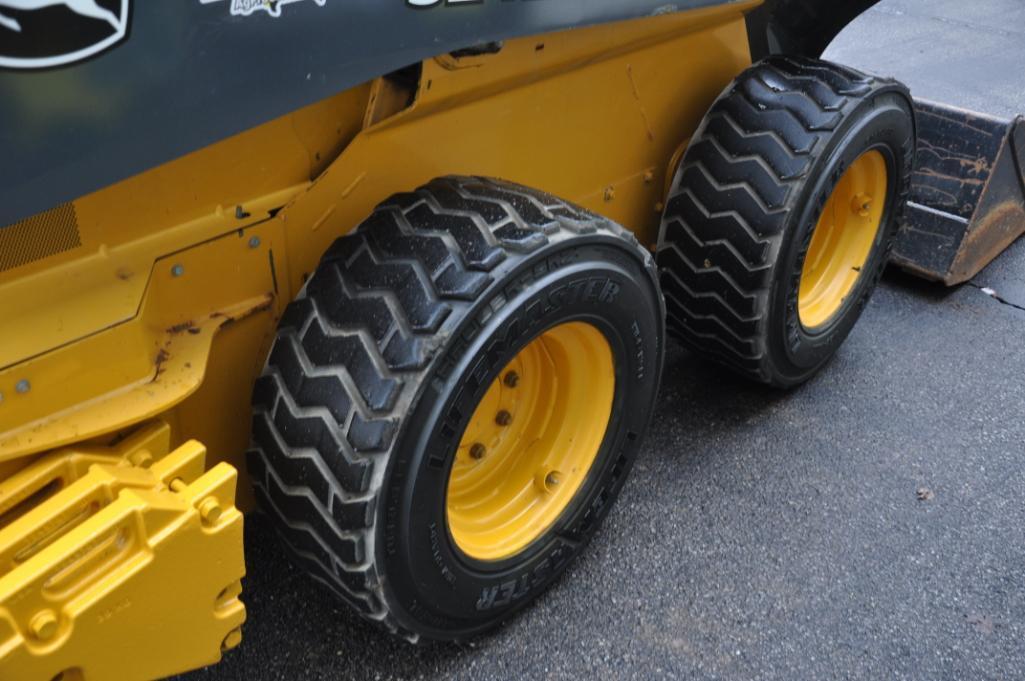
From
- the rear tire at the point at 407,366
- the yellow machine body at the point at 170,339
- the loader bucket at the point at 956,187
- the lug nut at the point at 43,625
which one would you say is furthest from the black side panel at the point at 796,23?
the lug nut at the point at 43,625

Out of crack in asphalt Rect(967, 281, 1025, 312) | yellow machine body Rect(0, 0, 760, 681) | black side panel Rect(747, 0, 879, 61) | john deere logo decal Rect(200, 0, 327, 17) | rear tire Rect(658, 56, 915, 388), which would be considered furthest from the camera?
crack in asphalt Rect(967, 281, 1025, 312)

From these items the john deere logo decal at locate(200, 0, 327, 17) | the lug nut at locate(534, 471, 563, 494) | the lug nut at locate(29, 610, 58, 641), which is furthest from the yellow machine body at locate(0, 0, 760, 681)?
the lug nut at locate(534, 471, 563, 494)

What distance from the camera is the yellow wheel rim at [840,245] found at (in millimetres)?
2979

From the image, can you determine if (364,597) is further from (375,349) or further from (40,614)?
(40,614)

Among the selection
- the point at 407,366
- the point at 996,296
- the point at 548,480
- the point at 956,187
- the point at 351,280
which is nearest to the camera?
the point at 407,366

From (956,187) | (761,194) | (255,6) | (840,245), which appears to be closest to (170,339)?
(255,6)

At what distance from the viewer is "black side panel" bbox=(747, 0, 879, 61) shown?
2.95 metres

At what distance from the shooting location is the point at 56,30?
1204mm

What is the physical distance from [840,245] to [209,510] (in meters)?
2.14

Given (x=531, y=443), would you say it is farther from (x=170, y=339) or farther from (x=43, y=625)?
(x=43, y=625)

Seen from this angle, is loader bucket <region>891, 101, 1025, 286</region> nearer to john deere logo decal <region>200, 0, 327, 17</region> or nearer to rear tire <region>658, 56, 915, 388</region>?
rear tire <region>658, 56, 915, 388</region>

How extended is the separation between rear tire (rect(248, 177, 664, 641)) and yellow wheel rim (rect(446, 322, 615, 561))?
177 mm

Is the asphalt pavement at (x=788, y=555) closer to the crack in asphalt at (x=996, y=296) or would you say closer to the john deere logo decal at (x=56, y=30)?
the crack in asphalt at (x=996, y=296)

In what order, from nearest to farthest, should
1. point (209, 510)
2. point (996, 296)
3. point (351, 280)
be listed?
point (209, 510) < point (351, 280) < point (996, 296)
